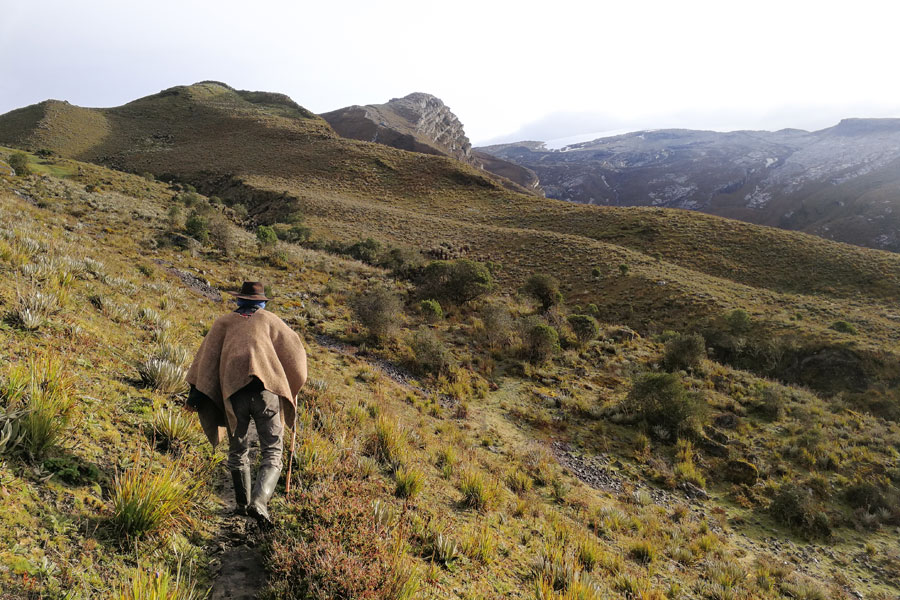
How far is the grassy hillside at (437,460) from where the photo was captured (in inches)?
110

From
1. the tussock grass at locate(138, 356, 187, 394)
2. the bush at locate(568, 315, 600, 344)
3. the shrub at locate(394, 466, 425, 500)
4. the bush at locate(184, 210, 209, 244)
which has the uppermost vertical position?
the bush at locate(184, 210, 209, 244)

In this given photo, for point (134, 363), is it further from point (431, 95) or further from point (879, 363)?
point (431, 95)

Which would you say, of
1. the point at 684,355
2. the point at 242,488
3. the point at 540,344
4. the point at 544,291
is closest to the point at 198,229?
the point at 540,344

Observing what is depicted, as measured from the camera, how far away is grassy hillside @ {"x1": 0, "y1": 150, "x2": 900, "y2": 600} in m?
2.80

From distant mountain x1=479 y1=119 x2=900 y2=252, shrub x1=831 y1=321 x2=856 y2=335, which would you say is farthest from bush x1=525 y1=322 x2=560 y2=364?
distant mountain x1=479 y1=119 x2=900 y2=252

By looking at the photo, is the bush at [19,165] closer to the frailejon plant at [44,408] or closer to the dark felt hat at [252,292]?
the frailejon plant at [44,408]

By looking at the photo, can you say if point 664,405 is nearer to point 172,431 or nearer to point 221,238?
point 172,431

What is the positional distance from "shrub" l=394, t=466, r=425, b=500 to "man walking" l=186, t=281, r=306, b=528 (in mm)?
1569

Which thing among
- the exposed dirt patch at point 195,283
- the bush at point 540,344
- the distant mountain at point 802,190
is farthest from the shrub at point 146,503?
the distant mountain at point 802,190

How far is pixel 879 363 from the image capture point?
17.2 metres

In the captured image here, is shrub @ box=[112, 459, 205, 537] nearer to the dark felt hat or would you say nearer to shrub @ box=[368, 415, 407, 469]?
the dark felt hat

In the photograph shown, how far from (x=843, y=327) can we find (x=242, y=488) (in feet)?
98.3

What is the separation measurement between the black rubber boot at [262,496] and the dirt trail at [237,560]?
0.50ft

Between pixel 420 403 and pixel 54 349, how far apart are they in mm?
6771
